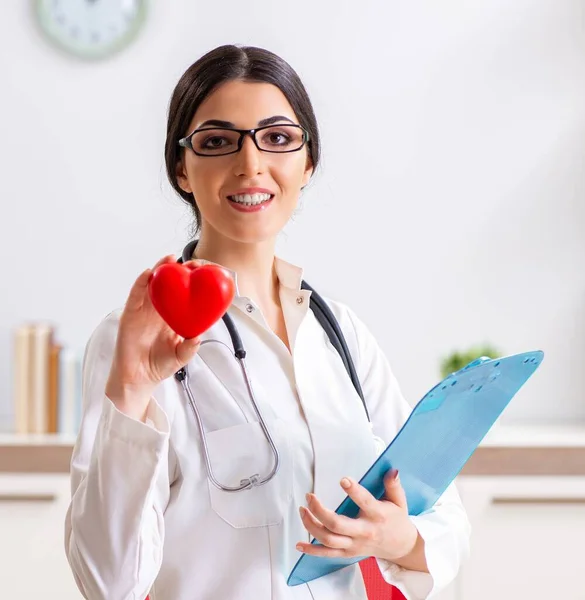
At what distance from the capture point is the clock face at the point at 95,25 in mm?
2885

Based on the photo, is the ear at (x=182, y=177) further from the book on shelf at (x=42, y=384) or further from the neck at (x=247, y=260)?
the book on shelf at (x=42, y=384)

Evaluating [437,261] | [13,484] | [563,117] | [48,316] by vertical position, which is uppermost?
[563,117]

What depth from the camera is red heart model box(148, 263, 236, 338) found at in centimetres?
89

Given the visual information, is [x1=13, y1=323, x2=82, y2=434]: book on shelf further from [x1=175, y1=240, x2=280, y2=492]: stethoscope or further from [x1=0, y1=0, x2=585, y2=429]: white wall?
[x1=175, y1=240, x2=280, y2=492]: stethoscope

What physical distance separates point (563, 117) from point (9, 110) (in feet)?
5.99

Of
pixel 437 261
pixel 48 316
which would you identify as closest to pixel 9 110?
pixel 48 316

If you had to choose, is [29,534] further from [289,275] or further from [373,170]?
[373,170]

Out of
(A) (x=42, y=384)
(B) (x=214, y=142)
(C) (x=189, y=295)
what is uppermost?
(B) (x=214, y=142)

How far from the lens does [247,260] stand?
129 centimetres

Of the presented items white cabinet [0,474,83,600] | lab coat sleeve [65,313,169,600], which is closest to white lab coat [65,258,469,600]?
lab coat sleeve [65,313,169,600]

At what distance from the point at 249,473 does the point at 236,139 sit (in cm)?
45

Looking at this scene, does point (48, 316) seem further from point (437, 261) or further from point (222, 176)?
point (222, 176)

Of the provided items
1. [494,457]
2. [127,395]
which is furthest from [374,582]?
[494,457]

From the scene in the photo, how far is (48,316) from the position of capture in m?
2.89
